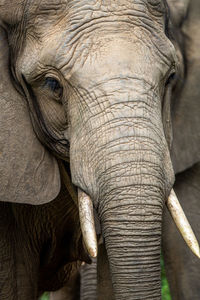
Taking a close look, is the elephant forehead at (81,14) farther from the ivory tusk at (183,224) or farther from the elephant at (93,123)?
the ivory tusk at (183,224)

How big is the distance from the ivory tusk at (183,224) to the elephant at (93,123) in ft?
0.17

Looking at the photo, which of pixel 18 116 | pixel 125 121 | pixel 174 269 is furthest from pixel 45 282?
pixel 125 121

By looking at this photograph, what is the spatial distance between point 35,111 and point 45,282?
140cm

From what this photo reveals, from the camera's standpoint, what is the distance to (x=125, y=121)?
4.38 m

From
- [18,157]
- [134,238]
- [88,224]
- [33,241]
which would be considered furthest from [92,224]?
[33,241]

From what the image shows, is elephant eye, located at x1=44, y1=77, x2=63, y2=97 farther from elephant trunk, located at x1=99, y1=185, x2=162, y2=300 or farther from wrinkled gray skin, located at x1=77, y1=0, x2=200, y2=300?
wrinkled gray skin, located at x1=77, y1=0, x2=200, y2=300

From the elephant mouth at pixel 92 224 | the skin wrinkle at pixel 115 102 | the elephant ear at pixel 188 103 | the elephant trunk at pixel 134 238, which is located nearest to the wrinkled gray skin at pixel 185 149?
the elephant ear at pixel 188 103

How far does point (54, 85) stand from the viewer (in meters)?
4.68

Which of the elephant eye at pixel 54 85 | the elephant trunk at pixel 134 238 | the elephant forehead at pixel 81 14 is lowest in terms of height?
the elephant trunk at pixel 134 238

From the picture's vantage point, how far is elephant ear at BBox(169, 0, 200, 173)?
5.41m

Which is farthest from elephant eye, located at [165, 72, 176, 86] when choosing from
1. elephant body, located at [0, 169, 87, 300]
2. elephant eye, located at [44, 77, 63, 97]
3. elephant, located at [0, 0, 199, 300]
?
elephant body, located at [0, 169, 87, 300]

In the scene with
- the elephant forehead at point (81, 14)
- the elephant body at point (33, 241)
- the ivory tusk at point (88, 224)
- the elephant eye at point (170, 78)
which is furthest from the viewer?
the elephant body at point (33, 241)

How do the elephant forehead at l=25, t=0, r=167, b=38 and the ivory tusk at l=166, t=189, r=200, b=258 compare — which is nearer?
the ivory tusk at l=166, t=189, r=200, b=258

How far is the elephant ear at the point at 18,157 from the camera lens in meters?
4.78
